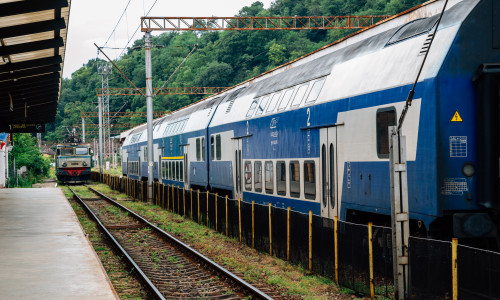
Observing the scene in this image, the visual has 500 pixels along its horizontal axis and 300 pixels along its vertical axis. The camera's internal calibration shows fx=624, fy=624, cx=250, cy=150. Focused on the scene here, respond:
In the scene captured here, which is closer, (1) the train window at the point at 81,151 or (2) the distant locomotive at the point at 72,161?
(2) the distant locomotive at the point at 72,161

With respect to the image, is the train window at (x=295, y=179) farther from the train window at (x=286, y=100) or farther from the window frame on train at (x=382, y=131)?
the window frame on train at (x=382, y=131)

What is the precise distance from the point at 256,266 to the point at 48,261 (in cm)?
430

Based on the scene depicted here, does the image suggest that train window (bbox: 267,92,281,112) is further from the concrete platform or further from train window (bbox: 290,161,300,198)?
the concrete platform

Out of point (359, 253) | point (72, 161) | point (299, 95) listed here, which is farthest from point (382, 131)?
point (72, 161)

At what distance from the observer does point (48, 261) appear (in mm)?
12492

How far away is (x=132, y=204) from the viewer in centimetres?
3181

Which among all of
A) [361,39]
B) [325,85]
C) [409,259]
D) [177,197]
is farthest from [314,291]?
[177,197]

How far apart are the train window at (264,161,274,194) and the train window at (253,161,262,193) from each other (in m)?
0.51

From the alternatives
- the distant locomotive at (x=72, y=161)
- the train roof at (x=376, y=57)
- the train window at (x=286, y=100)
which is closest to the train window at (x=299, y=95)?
the train roof at (x=376, y=57)

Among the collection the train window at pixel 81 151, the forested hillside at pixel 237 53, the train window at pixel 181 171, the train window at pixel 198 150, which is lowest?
the train window at pixel 181 171

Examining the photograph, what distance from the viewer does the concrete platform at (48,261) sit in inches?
379

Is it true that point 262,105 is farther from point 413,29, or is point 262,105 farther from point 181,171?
point 181,171

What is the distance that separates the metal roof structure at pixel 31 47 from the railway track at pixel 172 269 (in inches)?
222

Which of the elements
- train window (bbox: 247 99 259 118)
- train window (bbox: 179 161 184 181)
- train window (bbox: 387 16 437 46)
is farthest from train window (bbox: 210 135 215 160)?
train window (bbox: 387 16 437 46)
